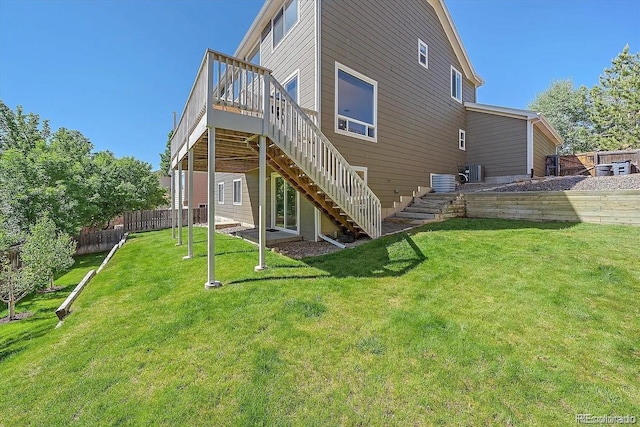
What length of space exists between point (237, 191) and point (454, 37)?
13.0 metres

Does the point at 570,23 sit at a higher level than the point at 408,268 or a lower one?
higher

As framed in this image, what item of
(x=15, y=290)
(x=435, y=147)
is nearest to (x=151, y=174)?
(x=15, y=290)

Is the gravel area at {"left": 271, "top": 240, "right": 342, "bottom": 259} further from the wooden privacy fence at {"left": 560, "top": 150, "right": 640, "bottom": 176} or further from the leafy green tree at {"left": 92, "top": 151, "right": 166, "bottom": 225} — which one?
the wooden privacy fence at {"left": 560, "top": 150, "right": 640, "bottom": 176}

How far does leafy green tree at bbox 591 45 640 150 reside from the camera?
1855 cm

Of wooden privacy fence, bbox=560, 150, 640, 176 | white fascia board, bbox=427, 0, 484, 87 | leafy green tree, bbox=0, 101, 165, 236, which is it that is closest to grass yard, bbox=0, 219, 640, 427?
leafy green tree, bbox=0, 101, 165, 236

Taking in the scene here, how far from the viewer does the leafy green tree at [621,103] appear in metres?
18.5

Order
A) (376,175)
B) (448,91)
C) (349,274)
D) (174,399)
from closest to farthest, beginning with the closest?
(174,399)
(349,274)
(376,175)
(448,91)

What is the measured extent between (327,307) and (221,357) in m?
1.49

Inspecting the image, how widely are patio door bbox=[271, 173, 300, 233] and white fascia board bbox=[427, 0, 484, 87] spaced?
33.9 ft

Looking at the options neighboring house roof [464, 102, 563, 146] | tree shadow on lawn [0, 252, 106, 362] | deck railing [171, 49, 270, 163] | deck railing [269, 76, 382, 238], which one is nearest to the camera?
tree shadow on lawn [0, 252, 106, 362]

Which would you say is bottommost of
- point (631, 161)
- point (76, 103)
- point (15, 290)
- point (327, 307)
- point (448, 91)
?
point (15, 290)

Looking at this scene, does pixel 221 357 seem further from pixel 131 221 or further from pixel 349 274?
pixel 131 221

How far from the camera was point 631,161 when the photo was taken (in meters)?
12.0

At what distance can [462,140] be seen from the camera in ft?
45.3
